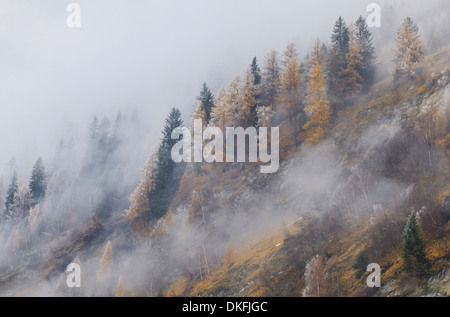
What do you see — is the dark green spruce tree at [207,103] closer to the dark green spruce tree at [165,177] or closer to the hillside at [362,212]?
the dark green spruce tree at [165,177]

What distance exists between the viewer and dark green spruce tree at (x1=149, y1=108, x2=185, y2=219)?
4064cm

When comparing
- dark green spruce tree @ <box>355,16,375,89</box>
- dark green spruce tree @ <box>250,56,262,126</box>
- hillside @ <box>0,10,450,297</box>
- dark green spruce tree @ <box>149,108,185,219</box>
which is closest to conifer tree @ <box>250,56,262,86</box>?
dark green spruce tree @ <box>250,56,262,126</box>

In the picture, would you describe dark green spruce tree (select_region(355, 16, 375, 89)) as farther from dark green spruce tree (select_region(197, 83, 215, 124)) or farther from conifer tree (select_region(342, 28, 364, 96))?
dark green spruce tree (select_region(197, 83, 215, 124))

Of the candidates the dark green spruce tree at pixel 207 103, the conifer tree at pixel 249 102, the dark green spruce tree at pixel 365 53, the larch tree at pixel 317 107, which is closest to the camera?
the larch tree at pixel 317 107

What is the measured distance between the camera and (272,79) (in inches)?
1667

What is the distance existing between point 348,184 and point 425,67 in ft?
70.2

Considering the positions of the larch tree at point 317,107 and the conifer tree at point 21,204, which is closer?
the larch tree at point 317,107

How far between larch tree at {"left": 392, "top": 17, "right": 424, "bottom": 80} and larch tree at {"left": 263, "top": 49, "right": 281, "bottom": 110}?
14.8m

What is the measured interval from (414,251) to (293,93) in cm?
2783

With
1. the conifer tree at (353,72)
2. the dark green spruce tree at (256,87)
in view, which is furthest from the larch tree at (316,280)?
the conifer tree at (353,72)

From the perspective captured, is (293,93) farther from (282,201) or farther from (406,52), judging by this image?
(282,201)

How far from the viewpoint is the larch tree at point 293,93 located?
37938 mm

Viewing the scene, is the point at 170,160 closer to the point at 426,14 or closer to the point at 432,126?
the point at 432,126

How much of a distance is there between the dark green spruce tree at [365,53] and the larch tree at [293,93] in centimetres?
1104
